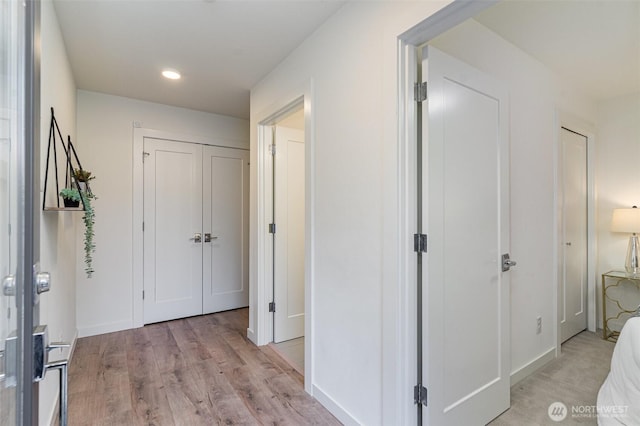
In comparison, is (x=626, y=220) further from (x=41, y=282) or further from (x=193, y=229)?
(x=193, y=229)

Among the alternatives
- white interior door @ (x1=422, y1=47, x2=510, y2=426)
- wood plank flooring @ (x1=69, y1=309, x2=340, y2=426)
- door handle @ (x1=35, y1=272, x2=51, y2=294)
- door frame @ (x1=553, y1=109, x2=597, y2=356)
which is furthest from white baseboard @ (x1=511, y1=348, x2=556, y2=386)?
door handle @ (x1=35, y1=272, x2=51, y2=294)

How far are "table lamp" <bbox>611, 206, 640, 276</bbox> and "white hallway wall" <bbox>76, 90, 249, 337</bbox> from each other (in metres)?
4.97

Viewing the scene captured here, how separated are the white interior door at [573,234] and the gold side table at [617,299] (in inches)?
7.3

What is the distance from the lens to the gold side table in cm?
314

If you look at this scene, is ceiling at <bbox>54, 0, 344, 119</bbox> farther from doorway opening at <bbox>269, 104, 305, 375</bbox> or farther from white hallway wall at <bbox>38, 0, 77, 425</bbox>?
doorway opening at <bbox>269, 104, 305, 375</bbox>

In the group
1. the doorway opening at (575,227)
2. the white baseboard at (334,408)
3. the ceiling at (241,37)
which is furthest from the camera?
the doorway opening at (575,227)

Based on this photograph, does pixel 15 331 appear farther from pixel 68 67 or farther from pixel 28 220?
pixel 68 67

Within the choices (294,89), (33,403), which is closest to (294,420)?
(33,403)

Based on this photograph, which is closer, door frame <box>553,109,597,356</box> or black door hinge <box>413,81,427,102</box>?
black door hinge <box>413,81,427,102</box>

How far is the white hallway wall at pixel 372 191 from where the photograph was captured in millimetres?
1574

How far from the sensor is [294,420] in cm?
188

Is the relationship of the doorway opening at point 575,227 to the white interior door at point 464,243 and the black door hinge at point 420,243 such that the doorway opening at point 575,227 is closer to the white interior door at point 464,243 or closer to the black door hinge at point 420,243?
the white interior door at point 464,243

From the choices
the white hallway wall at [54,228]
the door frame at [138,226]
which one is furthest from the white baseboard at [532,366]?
the door frame at [138,226]

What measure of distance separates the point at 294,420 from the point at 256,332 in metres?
1.20
